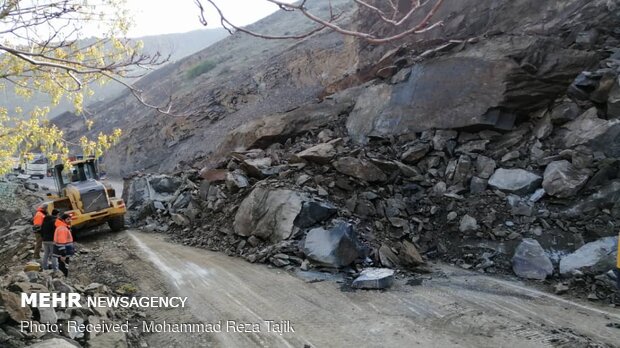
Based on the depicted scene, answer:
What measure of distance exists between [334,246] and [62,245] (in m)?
4.93

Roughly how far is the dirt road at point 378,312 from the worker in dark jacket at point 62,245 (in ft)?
3.76

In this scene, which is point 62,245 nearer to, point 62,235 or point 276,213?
point 62,235

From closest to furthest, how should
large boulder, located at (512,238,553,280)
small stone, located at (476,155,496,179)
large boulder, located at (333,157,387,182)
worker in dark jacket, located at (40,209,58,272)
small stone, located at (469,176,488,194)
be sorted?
large boulder, located at (512,238,553,280) → worker in dark jacket, located at (40,209,58,272) → small stone, located at (469,176,488,194) → small stone, located at (476,155,496,179) → large boulder, located at (333,157,387,182)

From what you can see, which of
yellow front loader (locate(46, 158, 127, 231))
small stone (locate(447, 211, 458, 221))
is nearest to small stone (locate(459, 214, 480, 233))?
small stone (locate(447, 211, 458, 221))

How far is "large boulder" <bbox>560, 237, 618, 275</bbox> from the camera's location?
6402 mm

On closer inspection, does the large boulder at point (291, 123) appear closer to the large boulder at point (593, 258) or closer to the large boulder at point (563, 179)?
the large boulder at point (563, 179)

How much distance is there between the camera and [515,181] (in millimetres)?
8438

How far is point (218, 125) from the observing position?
22.2 metres

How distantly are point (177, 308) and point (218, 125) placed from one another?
1699 cm

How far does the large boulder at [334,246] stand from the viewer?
294 inches

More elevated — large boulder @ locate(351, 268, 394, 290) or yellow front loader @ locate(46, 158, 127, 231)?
yellow front loader @ locate(46, 158, 127, 231)

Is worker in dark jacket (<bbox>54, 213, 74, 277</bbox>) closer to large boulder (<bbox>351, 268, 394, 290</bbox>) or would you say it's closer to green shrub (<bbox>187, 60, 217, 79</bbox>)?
large boulder (<bbox>351, 268, 394, 290</bbox>)

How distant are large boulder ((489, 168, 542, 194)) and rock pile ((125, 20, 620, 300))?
21 mm

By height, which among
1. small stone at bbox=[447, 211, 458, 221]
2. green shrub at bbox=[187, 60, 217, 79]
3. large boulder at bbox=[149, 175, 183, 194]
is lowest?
small stone at bbox=[447, 211, 458, 221]
